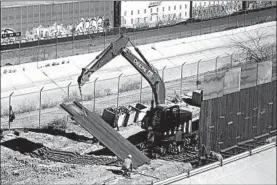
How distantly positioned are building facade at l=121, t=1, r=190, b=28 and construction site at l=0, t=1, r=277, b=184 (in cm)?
657

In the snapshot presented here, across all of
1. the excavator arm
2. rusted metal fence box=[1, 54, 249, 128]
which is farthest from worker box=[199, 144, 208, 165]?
rusted metal fence box=[1, 54, 249, 128]

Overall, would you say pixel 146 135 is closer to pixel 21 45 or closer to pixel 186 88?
pixel 186 88

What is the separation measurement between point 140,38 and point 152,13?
2668 millimetres

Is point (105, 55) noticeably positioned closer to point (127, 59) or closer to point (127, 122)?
point (127, 59)

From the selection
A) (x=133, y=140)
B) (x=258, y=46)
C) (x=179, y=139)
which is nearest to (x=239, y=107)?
(x=179, y=139)

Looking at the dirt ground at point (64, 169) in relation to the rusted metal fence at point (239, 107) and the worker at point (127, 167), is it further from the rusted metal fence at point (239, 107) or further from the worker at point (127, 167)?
the rusted metal fence at point (239, 107)

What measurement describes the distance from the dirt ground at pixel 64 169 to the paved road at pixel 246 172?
354cm

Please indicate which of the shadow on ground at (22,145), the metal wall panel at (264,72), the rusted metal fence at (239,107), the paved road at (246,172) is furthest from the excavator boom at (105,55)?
the paved road at (246,172)

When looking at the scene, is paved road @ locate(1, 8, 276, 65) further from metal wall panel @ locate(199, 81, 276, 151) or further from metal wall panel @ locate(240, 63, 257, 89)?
metal wall panel @ locate(240, 63, 257, 89)

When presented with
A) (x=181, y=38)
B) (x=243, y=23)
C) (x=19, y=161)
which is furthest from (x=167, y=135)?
(x=243, y=23)

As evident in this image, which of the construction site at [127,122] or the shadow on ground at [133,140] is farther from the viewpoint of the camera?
the shadow on ground at [133,140]

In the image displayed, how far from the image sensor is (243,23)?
104 ft

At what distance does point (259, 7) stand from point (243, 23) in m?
1.48

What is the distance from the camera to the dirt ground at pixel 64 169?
13.5m
